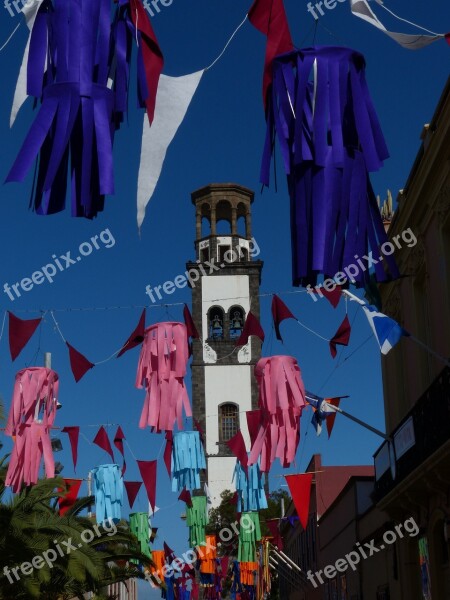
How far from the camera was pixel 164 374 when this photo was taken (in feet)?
60.3

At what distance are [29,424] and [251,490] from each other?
44.4ft

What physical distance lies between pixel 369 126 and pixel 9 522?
12952 mm

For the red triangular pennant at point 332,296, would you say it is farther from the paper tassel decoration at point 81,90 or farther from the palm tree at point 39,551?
the paper tassel decoration at point 81,90

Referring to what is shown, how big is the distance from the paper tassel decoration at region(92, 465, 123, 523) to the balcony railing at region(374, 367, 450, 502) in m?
9.94

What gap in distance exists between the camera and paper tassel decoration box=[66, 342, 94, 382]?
19.7 m

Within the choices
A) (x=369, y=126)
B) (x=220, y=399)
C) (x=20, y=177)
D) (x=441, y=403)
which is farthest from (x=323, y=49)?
(x=220, y=399)

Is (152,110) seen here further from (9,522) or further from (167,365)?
(9,522)

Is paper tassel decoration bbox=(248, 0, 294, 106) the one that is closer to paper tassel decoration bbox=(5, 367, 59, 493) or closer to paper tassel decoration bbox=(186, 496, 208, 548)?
paper tassel decoration bbox=(5, 367, 59, 493)

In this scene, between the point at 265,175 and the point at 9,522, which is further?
the point at 9,522

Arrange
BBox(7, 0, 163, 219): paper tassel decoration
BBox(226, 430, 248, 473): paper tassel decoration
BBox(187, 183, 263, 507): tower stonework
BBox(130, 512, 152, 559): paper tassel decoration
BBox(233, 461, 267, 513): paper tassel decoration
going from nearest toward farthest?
BBox(7, 0, 163, 219): paper tassel decoration, BBox(226, 430, 248, 473): paper tassel decoration, BBox(233, 461, 267, 513): paper tassel decoration, BBox(130, 512, 152, 559): paper tassel decoration, BBox(187, 183, 263, 507): tower stonework

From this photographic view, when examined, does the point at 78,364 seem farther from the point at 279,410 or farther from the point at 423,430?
the point at 423,430

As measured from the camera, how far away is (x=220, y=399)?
5366 centimetres

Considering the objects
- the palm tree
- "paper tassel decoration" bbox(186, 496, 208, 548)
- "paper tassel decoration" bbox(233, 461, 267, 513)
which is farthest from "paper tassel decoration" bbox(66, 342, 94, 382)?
"paper tassel decoration" bbox(186, 496, 208, 548)

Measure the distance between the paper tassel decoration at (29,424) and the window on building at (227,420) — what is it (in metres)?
34.5
